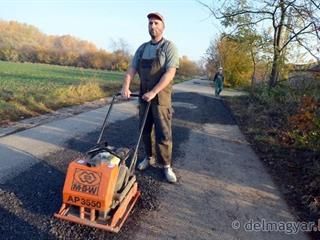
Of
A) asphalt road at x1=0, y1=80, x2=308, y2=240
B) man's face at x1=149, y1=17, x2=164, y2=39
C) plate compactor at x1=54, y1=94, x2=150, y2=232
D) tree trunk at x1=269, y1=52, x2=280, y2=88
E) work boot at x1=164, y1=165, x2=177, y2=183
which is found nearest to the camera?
plate compactor at x1=54, y1=94, x2=150, y2=232

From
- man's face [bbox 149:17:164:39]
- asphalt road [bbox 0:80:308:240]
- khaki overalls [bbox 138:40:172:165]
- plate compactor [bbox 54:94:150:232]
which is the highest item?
man's face [bbox 149:17:164:39]

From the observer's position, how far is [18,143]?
5988 millimetres

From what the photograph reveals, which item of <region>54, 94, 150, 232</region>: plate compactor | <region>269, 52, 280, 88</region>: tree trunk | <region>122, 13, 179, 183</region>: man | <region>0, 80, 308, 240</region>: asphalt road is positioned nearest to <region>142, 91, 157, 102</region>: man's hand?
<region>122, 13, 179, 183</region>: man

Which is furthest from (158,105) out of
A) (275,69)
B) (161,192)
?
(275,69)

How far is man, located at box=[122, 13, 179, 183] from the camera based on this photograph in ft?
14.0

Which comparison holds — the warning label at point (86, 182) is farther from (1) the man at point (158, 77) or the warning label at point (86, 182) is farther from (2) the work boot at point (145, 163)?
(2) the work boot at point (145, 163)

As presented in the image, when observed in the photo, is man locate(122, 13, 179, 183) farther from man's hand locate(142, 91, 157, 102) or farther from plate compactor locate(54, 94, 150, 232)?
plate compactor locate(54, 94, 150, 232)

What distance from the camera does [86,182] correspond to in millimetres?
3033

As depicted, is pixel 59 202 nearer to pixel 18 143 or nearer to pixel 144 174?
pixel 144 174
